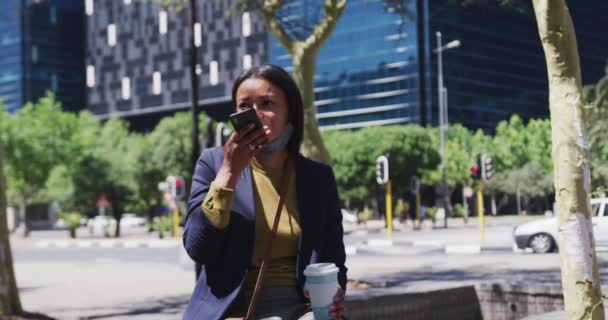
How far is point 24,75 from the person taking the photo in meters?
98.5

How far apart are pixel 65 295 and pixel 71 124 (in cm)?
3612

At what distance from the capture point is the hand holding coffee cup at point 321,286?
6.45 feet

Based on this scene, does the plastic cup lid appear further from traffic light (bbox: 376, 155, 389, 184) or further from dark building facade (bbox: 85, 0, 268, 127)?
dark building facade (bbox: 85, 0, 268, 127)

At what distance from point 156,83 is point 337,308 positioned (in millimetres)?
84873

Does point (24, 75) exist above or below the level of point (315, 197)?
above

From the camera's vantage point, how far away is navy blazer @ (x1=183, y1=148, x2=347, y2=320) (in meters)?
2.12

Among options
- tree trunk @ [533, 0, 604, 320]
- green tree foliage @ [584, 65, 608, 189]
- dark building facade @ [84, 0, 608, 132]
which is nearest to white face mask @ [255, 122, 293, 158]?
tree trunk @ [533, 0, 604, 320]

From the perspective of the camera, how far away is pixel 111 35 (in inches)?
3511

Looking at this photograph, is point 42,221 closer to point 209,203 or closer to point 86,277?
point 86,277

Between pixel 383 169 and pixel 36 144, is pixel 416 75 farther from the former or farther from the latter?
pixel 383 169

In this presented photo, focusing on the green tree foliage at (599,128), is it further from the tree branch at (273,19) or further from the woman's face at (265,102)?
the woman's face at (265,102)

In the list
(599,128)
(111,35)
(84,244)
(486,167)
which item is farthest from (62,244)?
(111,35)

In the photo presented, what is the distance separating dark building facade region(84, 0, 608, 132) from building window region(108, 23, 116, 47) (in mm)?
137

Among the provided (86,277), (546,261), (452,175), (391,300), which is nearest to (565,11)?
(391,300)
